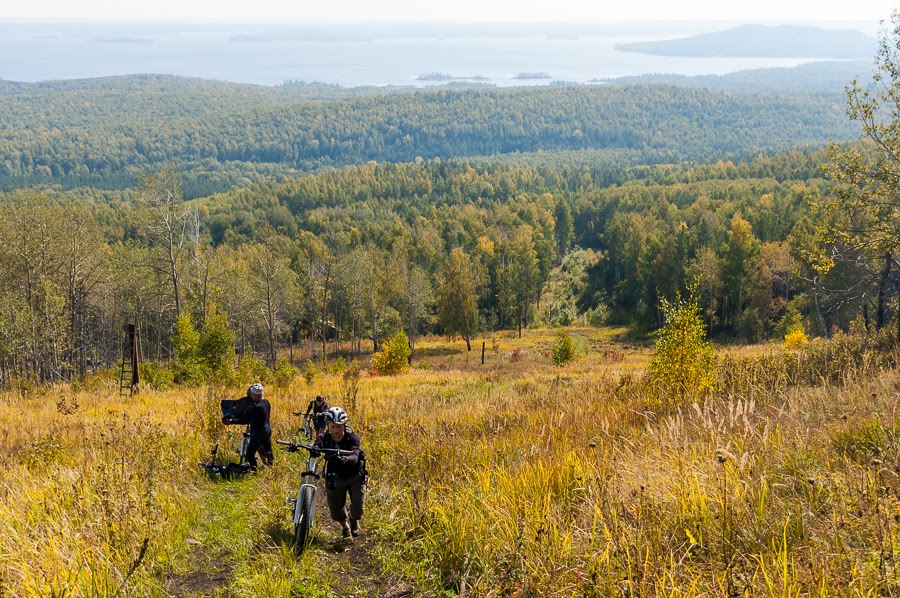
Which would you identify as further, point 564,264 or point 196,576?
point 564,264

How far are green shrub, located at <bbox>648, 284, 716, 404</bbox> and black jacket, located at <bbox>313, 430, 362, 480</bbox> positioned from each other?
5.44 m

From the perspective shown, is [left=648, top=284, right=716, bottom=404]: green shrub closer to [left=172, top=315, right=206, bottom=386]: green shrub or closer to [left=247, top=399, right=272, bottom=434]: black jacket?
[left=247, top=399, right=272, bottom=434]: black jacket

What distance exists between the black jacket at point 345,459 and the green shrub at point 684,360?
214 inches

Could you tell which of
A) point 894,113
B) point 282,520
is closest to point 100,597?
point 282,520

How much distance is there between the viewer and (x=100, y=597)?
16.4 ft

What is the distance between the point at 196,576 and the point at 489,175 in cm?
19347

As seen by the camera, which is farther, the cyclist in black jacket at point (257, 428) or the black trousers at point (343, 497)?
the cyclist in black jacket at point (257, 428)

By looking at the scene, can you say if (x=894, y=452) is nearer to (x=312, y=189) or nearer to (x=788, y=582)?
(x=788, y=582)

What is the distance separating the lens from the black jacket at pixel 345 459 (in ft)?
20.9

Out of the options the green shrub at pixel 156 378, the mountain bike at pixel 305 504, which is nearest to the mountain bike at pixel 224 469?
the mountain bike at pixel 305 504

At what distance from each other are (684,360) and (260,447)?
24.9 feet

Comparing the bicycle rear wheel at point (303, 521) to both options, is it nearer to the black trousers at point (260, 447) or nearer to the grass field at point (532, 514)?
the grass field at point (532, 514)

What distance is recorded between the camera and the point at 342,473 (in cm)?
646

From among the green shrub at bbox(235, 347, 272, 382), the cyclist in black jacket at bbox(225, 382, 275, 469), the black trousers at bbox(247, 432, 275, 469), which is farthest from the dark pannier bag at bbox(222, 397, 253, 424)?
the green shrub at bbox(235, 347, 272, 382)
